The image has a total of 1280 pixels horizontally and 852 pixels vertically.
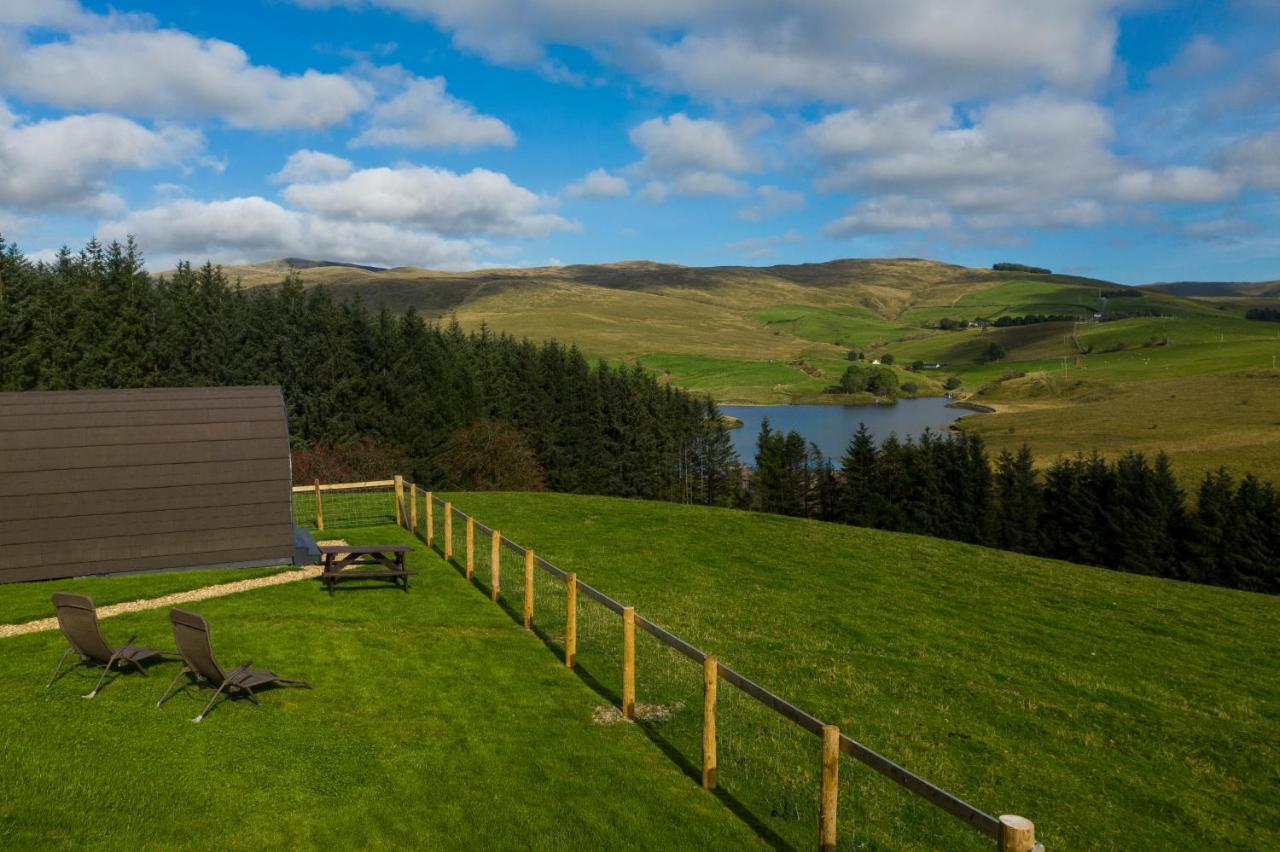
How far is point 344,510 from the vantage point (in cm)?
2928

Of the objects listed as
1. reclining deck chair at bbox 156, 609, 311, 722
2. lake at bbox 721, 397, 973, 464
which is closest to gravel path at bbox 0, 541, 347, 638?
reclining deck chair at bbox 156, 609, 311, 722

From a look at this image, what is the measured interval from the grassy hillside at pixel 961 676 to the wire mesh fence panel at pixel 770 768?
4 centimetres

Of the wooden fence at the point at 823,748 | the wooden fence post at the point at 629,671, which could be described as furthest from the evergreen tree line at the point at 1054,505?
the wooden fence post at the point at 629,671

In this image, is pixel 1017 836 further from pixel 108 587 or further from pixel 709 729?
pixel 108 587

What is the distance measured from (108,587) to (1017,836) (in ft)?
59.8

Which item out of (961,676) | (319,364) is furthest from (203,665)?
(319,364)

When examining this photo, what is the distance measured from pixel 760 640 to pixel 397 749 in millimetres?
8321

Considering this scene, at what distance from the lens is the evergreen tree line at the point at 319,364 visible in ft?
165

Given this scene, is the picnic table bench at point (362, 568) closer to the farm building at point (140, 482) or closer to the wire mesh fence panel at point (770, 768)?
Answer: the farm building at point (140, 482)

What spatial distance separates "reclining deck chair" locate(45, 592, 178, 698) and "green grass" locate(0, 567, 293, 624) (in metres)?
4.72

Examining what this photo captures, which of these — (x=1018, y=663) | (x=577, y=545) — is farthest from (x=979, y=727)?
(x=577, y=545)

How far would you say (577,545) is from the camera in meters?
24.1

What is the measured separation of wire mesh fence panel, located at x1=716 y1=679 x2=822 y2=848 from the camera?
846 cm

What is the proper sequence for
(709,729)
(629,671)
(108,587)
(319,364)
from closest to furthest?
(709,729) → (629,671) → (108,587) → (319,364)
